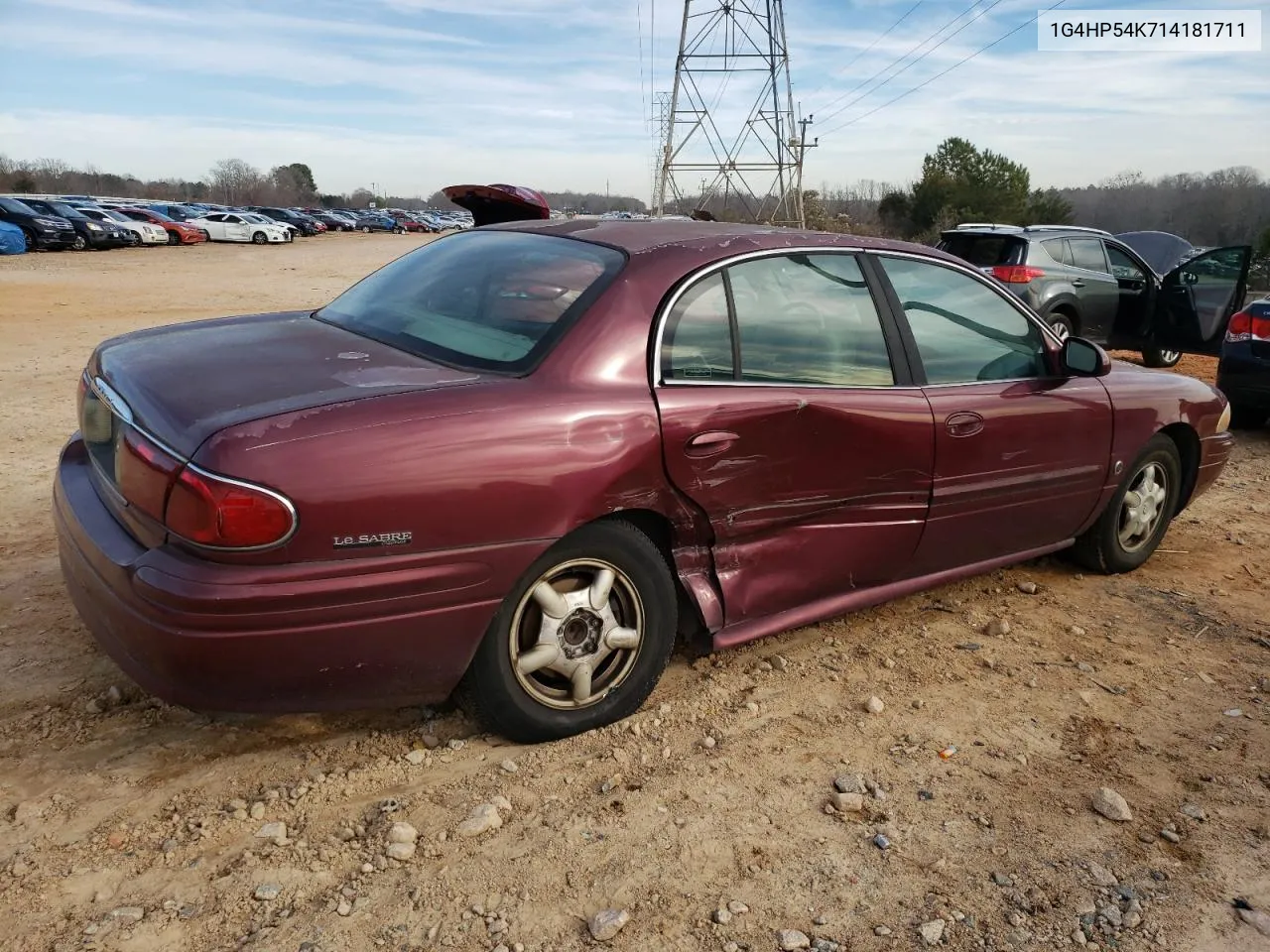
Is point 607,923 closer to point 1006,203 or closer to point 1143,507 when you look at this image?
point 1143,507

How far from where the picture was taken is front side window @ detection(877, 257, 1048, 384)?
11.9 ft

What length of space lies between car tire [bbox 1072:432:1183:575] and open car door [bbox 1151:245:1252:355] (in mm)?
5262

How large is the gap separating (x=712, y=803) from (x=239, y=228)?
Result: 4338cm

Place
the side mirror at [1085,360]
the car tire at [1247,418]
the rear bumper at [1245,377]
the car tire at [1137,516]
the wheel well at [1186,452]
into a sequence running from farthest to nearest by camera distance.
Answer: the car tire at [1247,418] → the rear bumper at [1245,377] → the wheel well at [1186,452] → the car tire at [1137,516] → the side mirror at [1085,360]

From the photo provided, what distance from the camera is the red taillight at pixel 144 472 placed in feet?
7.81

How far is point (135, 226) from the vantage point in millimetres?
33969

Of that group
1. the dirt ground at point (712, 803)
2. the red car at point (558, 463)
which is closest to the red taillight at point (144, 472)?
the red car at point (558, 463)

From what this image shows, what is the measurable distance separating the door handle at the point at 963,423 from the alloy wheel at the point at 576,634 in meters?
1.39

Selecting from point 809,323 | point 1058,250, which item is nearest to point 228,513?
point 809,323

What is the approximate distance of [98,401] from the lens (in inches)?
115

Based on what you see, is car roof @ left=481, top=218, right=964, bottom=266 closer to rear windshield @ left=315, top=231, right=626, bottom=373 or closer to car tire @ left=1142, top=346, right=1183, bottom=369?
rear windshield @ left=315, top=231, right=626, bottom=373

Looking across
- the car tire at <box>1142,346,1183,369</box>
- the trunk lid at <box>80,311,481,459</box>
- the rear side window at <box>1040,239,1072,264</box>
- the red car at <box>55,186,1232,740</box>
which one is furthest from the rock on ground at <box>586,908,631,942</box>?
the car tire at <box>1142,346,1183,369</box>

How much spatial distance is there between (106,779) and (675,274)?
217cm

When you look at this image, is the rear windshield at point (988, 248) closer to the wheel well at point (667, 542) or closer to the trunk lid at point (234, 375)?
the wheel well at point (667, 542)
